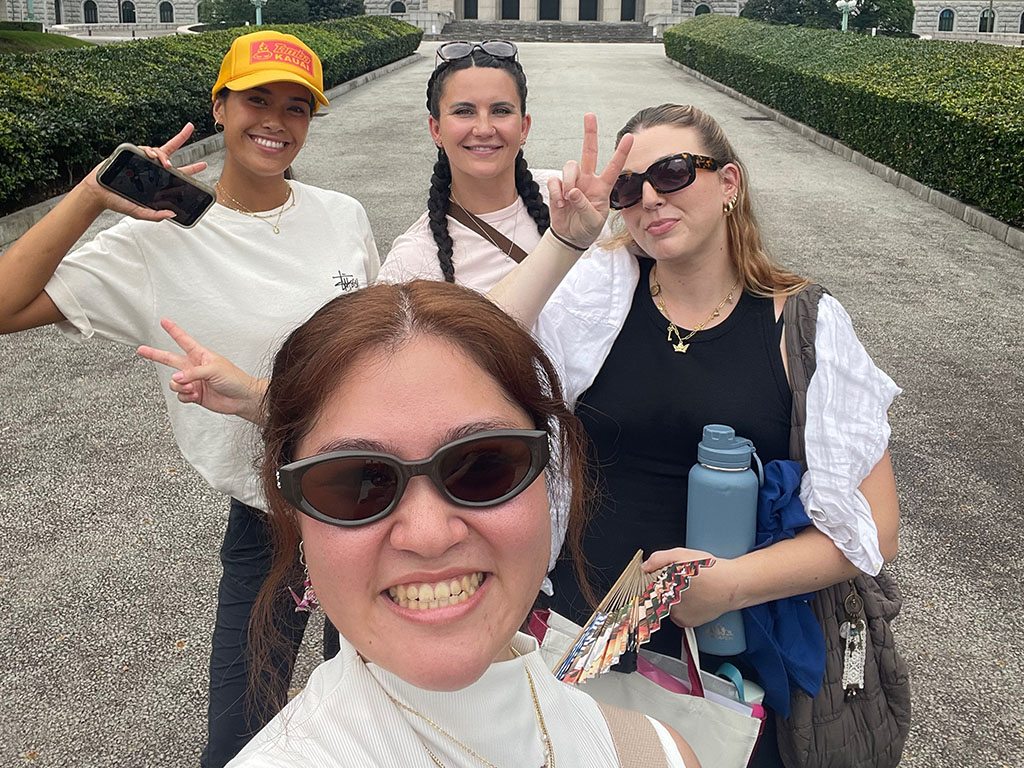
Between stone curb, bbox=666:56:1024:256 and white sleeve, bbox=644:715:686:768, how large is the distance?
10264 mm

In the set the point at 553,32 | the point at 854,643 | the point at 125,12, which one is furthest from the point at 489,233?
the point at 125,12

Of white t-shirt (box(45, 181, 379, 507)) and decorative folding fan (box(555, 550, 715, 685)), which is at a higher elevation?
white t-shirt (box(45, 181, 379, 507))

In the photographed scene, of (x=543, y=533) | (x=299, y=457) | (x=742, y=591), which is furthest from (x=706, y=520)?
(x=299, y=457)

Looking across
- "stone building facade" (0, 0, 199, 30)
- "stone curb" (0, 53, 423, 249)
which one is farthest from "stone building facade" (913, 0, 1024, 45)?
"stone curb" (0, 53, 423, 249)

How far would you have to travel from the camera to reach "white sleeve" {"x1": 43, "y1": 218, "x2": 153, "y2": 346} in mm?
2311

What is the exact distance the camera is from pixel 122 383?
6688mm

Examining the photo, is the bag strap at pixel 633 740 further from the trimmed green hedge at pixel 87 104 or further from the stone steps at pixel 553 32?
the stone steps at pixel 553 32

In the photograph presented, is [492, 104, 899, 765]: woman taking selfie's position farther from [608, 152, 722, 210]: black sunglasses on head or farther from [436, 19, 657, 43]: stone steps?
[436, 19, 657, 43]: stone steps

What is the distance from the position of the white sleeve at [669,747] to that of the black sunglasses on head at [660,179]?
4.10ft

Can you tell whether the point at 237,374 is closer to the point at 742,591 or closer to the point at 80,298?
the point at 80,298

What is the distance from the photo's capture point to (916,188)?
1278cm

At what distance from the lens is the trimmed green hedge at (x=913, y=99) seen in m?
10.9

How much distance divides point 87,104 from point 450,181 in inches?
401

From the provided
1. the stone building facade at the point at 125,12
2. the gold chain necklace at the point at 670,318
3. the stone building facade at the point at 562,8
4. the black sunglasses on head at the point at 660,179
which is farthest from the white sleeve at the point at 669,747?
the stone building facade at the point at 125,12
